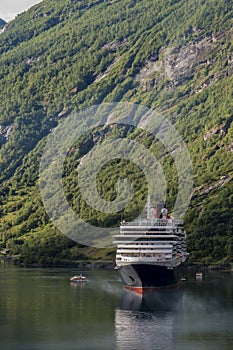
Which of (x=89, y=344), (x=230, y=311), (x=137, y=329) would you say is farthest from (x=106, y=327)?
(x=230, y=311)

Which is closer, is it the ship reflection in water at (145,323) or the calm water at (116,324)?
the calm water at (116,324)

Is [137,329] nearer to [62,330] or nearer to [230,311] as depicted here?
[62,330]

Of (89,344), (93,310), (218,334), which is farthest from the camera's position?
(93,310)

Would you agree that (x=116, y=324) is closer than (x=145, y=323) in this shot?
Yes

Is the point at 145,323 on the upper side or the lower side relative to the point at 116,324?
upper

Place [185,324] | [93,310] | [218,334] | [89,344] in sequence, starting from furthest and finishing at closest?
[93,310], [185,324], [218,334], [89,344]

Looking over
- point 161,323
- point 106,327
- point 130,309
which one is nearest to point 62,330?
point 106,327

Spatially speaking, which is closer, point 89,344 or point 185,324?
point 89,344

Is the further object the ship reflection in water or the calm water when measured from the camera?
the ship reflection in water
